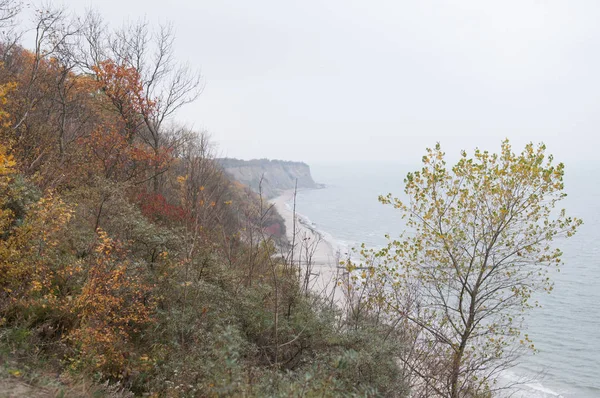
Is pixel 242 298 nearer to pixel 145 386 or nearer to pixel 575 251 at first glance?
pixel 145 386

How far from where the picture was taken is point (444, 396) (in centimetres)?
1273

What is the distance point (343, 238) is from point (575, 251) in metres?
37.1

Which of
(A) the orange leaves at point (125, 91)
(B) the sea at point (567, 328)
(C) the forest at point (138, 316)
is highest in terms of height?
(A) the orange leaves at point (125, 91)

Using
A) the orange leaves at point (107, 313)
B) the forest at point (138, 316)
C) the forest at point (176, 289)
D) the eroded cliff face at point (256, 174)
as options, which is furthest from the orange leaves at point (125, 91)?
the eroded cliff face at point (256, 174)

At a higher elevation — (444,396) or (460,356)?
(460,356)

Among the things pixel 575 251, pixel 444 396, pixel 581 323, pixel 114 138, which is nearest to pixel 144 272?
pixel 444 396

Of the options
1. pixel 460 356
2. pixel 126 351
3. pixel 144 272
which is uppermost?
pixel 144 272

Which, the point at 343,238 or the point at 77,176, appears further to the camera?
the point at 343,238

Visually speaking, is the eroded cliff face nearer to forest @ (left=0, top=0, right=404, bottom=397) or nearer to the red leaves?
the red leaves

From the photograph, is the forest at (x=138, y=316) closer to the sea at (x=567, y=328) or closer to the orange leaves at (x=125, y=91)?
the orange leaves at (x=125, y=91)

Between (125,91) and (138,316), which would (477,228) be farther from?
(125,91)

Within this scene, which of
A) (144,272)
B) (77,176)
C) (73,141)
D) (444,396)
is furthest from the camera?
(73,141)

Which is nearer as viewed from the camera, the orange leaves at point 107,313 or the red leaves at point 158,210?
the orange leaves at point 107,313

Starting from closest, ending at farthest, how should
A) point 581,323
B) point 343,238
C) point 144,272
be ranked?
point 144,272 < point 581,323 < point 343,238
